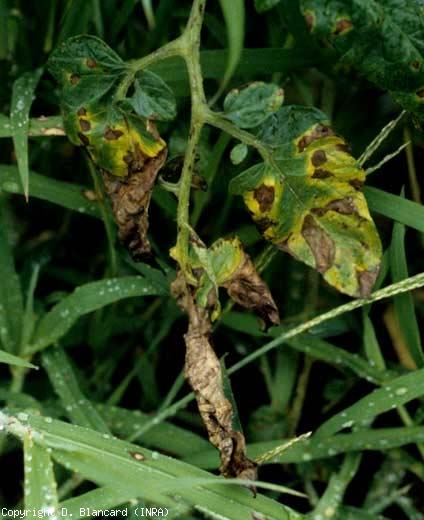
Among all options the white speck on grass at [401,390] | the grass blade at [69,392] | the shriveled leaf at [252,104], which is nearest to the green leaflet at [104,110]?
the shriveled leaf at [252,104]

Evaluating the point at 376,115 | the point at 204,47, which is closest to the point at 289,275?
the point at 376,115

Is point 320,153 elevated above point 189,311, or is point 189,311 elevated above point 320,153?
point 320,153

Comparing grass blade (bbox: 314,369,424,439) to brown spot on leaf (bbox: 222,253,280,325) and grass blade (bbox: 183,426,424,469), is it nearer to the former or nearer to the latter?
grass blade (bbox: 183,426,424,469)

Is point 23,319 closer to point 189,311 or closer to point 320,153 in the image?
point 189,311

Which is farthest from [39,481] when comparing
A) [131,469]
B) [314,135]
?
[314,135]

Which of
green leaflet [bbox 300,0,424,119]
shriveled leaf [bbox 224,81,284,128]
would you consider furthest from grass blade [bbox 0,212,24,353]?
green leaflet [bbox 300,0,424,119]

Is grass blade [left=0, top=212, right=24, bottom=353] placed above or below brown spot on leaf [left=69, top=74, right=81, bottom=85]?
below
